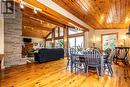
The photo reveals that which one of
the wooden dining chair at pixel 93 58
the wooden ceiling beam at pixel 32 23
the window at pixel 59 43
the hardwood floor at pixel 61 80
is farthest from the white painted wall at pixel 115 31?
the wooden dining chair at pixel 93 58

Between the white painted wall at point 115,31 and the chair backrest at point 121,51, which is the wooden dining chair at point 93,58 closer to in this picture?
the chair backrest at point 121,51

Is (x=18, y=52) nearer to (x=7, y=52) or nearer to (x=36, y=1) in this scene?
(x=7, y=52)

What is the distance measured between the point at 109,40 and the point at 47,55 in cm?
537

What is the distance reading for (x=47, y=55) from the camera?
8.04 metres

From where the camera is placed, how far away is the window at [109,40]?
10027 millimetres

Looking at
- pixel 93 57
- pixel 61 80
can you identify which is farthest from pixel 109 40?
pixel 61 80

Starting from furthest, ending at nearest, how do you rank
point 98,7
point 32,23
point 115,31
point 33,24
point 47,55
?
point 33,24 → point 32,23 → point 115,31 → point 47,55 → point 98,7

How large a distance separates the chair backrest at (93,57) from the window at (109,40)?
5.95 m

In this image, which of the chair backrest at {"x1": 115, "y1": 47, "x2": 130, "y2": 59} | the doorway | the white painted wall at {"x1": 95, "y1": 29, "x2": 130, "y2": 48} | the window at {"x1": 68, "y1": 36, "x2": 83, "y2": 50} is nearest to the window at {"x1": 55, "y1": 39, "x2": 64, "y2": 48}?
the window at {"x1": 68, "y1": 36, "x2": 83, "y2": 50}

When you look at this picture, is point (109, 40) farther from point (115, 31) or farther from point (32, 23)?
point (32, 23)

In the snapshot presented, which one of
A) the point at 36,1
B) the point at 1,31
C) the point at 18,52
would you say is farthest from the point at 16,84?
the point at 18,52

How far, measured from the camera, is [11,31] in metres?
6.46

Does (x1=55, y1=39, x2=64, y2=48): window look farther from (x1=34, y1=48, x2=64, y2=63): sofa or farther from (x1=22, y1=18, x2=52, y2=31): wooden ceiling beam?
(x1=34, y1=48, x2=64, y2=63): sofa

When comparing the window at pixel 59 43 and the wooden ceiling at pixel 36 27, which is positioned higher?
the wooden ceiling at pixel 36 27
